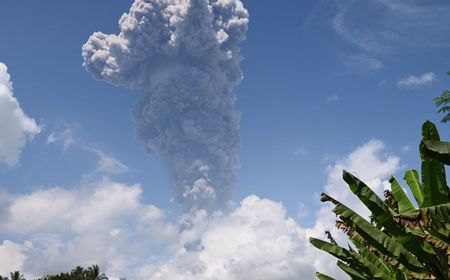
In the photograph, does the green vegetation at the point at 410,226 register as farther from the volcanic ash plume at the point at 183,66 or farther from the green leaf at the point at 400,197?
the volcanic ash plume at the point at 183,66

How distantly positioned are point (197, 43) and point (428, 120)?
114 m

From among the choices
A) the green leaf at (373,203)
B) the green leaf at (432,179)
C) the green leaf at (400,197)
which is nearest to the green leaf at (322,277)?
the green leaf at (400,197)

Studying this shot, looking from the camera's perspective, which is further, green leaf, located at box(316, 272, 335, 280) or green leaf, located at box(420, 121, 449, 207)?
green leaf, located at box(316, 272, 335, 280)

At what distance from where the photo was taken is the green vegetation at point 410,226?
6.83m

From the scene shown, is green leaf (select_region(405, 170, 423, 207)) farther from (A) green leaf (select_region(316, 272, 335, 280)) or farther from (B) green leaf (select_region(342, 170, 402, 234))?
(A) green leaf (select_region(316, 272, 335, 280))

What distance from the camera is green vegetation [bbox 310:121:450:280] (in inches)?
269

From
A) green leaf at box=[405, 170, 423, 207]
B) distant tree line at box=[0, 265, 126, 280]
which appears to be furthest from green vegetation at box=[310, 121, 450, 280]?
distant tree line at box=[0, 265, 126, 280]

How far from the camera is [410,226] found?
27.1 ft

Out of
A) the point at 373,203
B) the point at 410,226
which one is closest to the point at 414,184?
the point at 410,226

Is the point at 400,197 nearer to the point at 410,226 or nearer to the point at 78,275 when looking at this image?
the point at 410,226

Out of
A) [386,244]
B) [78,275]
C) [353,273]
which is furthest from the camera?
[78,275]

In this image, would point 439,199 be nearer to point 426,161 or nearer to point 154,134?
point 426,161

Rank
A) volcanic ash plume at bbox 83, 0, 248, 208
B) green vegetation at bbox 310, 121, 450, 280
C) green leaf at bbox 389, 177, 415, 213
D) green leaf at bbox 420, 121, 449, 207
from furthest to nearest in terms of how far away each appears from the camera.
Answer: volcanic ash plume at bbox 83, 0, 248, 208 → green leaf at bbox 389, 177, 415, 213 → green leaf at bbox 420, 121, 449, 207 → green vegetation at bbox 310, 121, 450, 280

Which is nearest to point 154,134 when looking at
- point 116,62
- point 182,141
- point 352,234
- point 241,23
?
point 182,141
